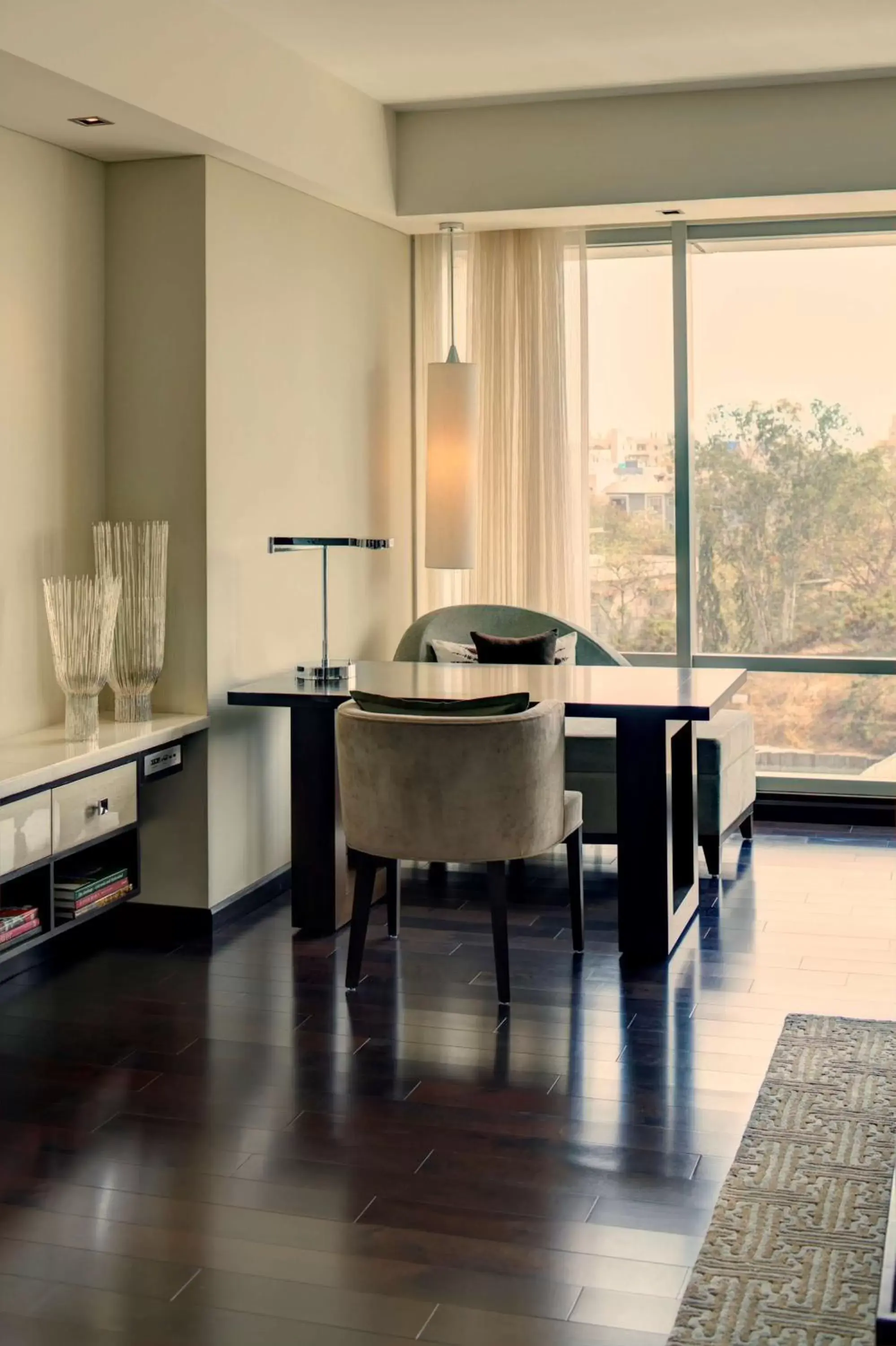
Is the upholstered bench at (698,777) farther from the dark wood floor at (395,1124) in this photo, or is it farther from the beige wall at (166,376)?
the beige wall at (166,376)

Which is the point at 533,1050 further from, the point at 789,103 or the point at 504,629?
the point at 789,103

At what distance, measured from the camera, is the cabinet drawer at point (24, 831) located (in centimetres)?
382

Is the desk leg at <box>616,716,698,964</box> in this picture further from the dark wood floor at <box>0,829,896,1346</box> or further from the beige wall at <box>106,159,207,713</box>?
the beige wall at <box>106,159,207,713</box>

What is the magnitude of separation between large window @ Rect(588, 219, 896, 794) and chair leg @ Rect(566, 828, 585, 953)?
7.07 feet

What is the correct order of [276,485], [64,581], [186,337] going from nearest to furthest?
[64,581] < [186,337] < [276,485]

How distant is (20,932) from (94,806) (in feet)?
1.54

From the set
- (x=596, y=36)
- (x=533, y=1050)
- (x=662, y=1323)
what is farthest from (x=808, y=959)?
(x=596, y=36)

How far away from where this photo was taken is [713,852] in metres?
5.40

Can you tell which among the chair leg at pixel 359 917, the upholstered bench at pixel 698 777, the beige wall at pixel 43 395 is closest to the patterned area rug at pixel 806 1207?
the chair leg at pixel 359 917

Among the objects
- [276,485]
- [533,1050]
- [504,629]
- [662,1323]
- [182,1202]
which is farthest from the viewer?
[504,629]

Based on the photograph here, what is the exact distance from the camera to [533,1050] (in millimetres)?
3756

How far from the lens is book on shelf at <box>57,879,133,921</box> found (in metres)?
4.20

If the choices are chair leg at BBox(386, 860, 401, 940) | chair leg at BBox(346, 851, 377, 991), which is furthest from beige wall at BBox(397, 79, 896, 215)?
chair leg at BBox(346, 851, 377, 991)

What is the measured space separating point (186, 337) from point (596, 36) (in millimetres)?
1676
